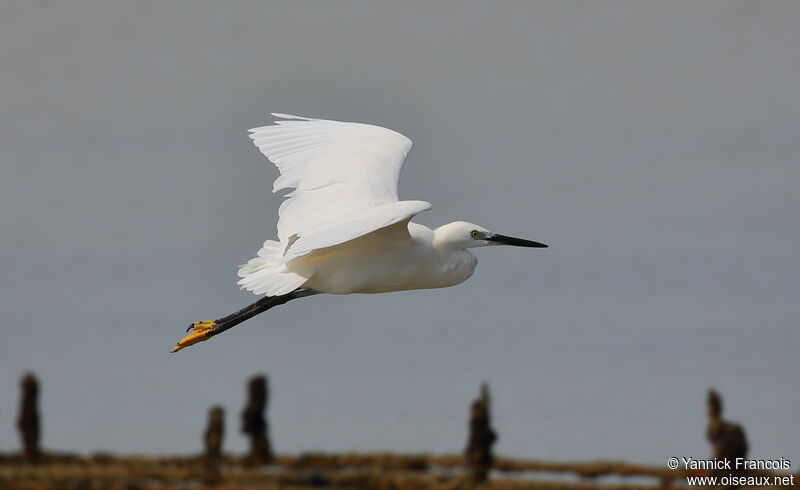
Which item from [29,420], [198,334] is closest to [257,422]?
[29,420]

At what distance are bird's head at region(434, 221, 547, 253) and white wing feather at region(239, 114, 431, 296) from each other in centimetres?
60

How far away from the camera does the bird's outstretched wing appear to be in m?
14.2

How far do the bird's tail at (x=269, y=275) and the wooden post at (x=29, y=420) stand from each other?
26.5 m

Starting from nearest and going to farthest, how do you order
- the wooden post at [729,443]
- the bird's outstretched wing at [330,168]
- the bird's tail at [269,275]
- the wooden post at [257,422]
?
the bird's tail at [269,275], the bird's outstretched wing at [330,168], the wooden post at [729,443], the wooden post at [257,422]

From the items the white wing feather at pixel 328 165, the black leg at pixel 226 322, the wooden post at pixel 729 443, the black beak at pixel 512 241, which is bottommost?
the wooden post at pixel 729 443

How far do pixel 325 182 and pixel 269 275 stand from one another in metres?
1.36

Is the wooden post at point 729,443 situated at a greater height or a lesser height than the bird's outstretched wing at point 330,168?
lesser

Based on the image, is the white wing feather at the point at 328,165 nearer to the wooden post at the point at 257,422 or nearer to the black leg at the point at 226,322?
the black leg at the point at 226,322

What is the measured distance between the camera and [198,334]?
1510cm

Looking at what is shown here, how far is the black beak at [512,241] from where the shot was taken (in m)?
14.7

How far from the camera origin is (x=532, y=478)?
34.1 m

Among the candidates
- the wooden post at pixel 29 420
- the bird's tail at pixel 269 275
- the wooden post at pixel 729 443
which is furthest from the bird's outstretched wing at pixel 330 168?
the wooden post at pixel 29 420

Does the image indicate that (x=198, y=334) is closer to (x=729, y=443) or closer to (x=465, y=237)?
(x=465, y=237)

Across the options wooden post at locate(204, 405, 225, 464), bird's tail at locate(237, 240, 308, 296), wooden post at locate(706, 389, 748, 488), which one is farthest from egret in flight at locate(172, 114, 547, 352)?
wooden post at locate(204, 405, 225, 464)
